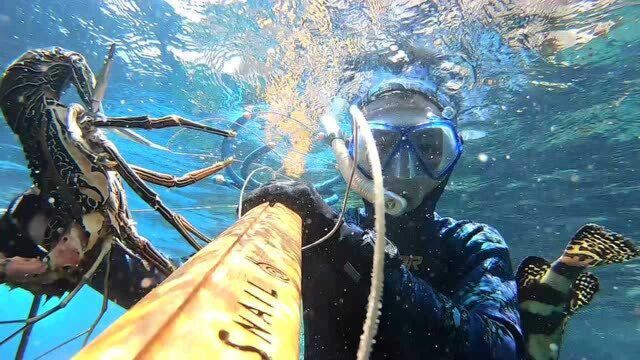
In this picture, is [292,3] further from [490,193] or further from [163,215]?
[490,193]

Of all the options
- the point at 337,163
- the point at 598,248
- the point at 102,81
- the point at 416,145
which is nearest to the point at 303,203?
the point at 102,81

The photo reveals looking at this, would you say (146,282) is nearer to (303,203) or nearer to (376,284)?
(303,203)

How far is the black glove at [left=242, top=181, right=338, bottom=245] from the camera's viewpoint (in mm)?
2021

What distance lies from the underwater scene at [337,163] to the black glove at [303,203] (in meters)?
0.01

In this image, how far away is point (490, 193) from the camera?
14266mm

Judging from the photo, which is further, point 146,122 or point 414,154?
point 414,154

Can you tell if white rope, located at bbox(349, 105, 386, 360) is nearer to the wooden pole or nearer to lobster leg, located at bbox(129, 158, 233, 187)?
the wooden pole

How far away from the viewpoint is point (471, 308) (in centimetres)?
306

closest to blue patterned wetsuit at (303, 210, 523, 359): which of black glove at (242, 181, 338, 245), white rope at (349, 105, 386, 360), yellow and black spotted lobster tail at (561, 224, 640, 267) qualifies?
black glove at (242, 181, 338, 245)

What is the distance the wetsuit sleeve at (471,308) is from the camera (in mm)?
2197

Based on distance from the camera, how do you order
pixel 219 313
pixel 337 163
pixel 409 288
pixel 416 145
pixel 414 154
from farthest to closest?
pixel 416 145
pixel 414 154
pixel 337 163
pixel 409 288
pixel 219 313

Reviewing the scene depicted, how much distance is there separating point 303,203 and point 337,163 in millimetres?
1636

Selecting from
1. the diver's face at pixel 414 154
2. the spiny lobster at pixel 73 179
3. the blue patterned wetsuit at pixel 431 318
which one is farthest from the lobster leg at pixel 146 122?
the diver's face at pixel 414 154

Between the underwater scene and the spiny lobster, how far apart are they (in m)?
0.01
